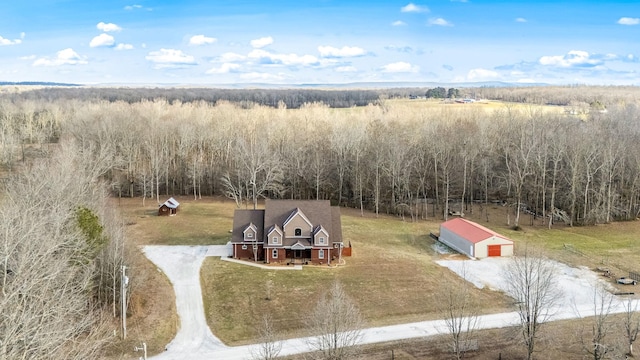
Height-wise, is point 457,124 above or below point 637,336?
above

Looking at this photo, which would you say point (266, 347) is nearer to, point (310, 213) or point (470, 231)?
point (310, 213)

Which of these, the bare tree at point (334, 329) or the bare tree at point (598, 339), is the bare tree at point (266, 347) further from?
the bare tree at point (598, 339)

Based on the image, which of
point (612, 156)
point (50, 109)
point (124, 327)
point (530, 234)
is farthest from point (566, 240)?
point (50, 109)

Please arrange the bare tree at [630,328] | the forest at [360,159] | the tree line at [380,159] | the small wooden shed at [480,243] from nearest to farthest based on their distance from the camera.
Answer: the bare tree at [630,328] < the small wooden shed at [480,243] < the forest at [360,159] < the tree line at [380,159]

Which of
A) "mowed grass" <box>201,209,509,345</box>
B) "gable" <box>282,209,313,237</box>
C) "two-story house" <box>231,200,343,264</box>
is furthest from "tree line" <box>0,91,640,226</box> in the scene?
"mowed grass" <box>201,209,509,345</box>

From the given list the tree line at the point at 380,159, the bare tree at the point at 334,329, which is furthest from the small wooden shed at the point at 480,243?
the bare tree at the point at 334,329

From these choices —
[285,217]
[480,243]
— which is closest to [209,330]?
[285,217]

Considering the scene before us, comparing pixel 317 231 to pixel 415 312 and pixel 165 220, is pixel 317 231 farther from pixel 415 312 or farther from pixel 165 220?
pixel 165 220
